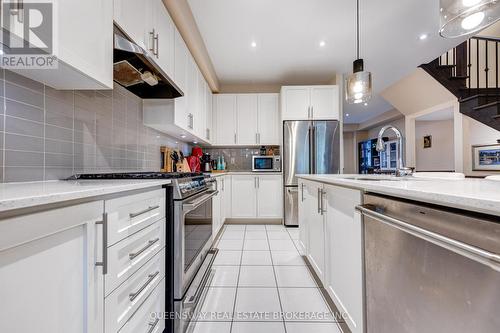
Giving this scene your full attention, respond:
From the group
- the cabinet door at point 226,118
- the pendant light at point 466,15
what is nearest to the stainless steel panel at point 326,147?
the cabinet door at point 226,118

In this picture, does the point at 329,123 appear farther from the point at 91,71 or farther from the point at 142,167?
the point at 91,71

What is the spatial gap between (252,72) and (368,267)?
374 cm

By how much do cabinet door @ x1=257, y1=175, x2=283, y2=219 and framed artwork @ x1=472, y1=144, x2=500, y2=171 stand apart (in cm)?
378

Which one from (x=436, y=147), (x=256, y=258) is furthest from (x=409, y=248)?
(x=436, y=147)

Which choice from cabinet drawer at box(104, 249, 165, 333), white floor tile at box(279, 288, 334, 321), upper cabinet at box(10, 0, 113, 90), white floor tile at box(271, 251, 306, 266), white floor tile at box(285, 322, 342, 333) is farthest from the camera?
white floor tile at box(271, 251, 306, 266)

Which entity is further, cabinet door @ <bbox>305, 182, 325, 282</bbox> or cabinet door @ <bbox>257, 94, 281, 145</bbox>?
cabinet door @ <bbox>257, 94, 281, 145</bbox>

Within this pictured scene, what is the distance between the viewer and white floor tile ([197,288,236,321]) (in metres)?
1.51

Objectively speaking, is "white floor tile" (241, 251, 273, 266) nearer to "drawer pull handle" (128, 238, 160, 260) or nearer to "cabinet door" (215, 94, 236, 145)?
"drawer pull handle" (128, 238, 160, 260)

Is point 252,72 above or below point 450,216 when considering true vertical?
above

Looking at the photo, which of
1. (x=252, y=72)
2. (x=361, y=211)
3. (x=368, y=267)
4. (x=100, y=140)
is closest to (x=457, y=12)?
(x=361, y=211)

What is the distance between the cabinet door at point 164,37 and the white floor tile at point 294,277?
2125 mm

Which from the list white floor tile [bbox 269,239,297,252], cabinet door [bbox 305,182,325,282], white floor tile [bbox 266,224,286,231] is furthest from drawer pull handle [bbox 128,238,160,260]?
white floor tile [bbox 266,224,286,231]

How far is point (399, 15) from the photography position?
2.56 metres

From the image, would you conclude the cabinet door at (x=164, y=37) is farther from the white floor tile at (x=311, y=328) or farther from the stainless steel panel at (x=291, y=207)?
the stainless steel panel at (x=291, y=207)
